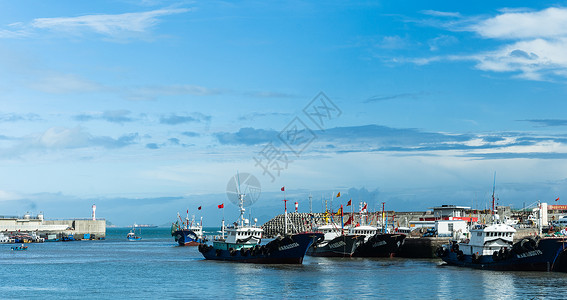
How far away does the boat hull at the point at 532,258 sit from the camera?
62.7 meters

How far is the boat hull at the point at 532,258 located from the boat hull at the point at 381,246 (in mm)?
25586

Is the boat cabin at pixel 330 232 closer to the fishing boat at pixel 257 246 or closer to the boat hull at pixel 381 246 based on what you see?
the boat hull at pixel 381 246

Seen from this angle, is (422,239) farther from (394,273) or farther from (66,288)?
(66,288)

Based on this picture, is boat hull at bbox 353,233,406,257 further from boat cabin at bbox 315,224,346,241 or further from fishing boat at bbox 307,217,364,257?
boat cabin at bbox 315,224,346,241

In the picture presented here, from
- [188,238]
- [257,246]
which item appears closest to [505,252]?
[257,246]

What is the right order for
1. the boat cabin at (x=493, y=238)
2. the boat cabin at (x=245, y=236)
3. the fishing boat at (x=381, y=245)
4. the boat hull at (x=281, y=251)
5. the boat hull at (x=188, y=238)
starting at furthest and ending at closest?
the boat hull at (x=188, y=238)
the fishing boat at (x=381, y=245)
the boat cabin at (x=245, y=236)
the boat hull at (x=281, y=251)
the boat cabin at (x=493, y=238)

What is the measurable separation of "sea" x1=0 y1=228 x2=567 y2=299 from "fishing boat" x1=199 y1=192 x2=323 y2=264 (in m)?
1.80

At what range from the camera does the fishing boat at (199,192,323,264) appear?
77.4 metres

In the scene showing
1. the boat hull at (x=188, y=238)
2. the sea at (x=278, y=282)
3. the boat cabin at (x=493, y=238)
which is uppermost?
the boat cabin at (x=493, y=238)

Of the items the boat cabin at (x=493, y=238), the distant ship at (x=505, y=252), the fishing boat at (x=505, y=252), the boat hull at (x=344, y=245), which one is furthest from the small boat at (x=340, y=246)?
the boat cabin at (x=493, y=238)

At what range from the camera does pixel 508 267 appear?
66688mm

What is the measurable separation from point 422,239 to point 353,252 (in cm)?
989

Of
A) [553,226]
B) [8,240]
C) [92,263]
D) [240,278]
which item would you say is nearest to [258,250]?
[240,278]

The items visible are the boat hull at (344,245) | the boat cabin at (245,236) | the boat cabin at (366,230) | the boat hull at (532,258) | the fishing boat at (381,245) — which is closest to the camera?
the boat hull at (532,258)
